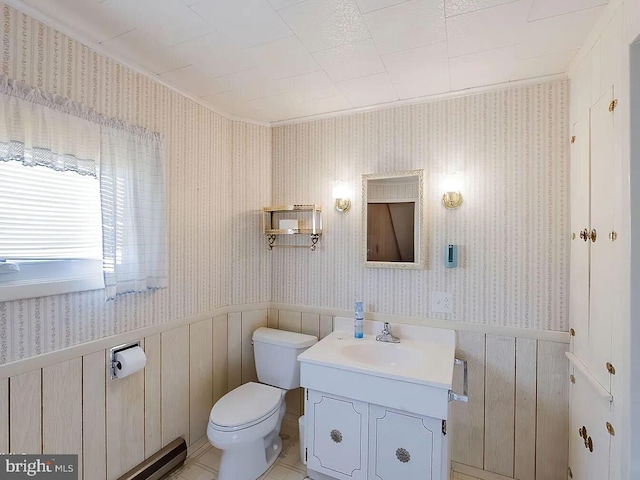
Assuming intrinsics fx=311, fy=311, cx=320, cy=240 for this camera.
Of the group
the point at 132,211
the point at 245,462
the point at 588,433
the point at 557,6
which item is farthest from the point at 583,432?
the point at 132,211

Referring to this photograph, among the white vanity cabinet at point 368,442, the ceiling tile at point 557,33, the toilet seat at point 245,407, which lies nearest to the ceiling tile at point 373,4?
the ceiling tile at point 557,33

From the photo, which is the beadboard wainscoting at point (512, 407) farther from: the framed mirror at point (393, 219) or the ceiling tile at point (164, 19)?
the ceiling tile at point (164, 19)

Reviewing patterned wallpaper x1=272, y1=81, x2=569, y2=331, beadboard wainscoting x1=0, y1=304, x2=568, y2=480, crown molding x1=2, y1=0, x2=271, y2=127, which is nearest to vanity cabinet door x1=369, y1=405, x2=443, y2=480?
beadboard wainscoting x1=0, y1=304, x2=568, y2=480

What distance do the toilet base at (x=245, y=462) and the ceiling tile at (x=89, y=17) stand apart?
2.12 m

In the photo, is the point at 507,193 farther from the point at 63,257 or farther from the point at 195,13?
the point at 63,257

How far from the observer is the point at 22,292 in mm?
1229

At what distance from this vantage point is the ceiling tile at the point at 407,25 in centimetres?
121

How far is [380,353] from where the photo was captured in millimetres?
1941

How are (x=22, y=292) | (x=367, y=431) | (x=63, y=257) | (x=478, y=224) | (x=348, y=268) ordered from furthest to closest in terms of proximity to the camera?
1. (x=348, y=268)
2. (x=478, y=224)
3. (x=367, y=431)
4. (x=63, y=257)
5. (x=22, y=292)

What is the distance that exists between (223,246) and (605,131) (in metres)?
2.18

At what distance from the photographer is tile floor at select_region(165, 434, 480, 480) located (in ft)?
6.05

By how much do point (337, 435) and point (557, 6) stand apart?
219cm

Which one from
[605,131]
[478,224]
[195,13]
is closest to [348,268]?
[478,224]

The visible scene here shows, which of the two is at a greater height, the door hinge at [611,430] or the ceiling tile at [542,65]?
the ceiling tile at [542,65]
